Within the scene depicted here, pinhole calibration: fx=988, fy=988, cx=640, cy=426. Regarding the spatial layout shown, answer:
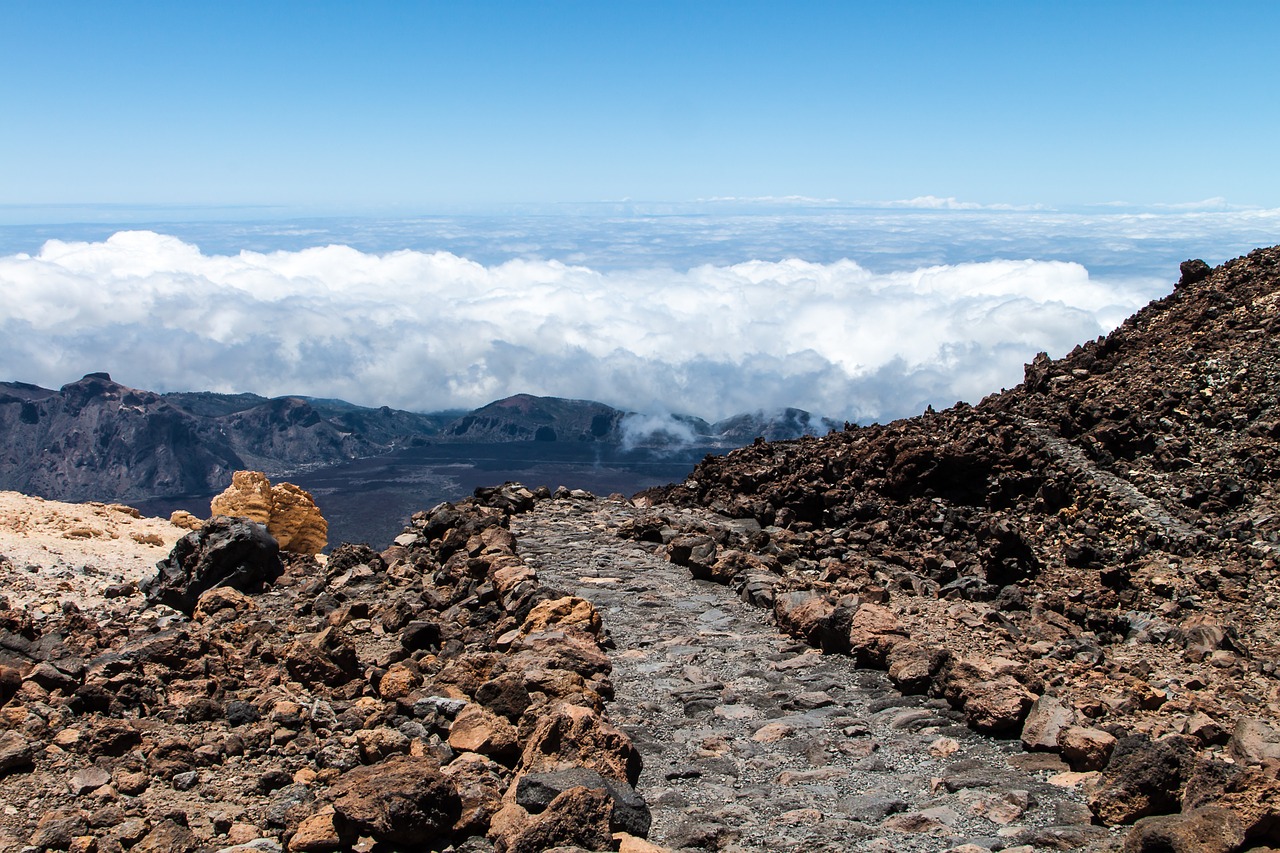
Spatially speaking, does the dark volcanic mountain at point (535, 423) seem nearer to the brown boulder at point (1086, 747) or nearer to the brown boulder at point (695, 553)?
the brown boulder at point (695, 553)

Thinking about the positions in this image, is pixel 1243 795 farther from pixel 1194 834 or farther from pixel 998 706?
pixel 998 706

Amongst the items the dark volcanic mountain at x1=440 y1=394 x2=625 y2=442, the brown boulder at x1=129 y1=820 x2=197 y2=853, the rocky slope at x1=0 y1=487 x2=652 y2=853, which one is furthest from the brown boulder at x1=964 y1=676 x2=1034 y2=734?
the dark volcanic mountain at x1=440 y1=394 x2=625 y2=442

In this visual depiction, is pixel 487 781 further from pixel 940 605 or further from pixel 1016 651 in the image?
pixel 940 605

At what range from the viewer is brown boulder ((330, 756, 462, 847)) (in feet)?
21.8

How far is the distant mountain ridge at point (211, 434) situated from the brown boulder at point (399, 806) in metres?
112

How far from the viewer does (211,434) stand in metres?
140

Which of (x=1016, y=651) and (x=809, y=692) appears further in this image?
(x=1016, y=651)

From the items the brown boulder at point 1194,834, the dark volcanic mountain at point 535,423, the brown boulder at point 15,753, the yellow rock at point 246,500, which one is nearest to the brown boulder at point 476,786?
the brown boulder at point 15,753

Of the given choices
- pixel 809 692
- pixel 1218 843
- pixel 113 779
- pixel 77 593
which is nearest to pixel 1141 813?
pixel 1218 843

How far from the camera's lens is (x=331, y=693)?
10.1m

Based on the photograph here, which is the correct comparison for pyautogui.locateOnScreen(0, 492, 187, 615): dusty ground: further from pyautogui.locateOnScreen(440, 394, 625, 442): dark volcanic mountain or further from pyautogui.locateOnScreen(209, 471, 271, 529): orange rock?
pyautogui.locateOnScreen(440, 394, 625, 442): dark volcanic mountain

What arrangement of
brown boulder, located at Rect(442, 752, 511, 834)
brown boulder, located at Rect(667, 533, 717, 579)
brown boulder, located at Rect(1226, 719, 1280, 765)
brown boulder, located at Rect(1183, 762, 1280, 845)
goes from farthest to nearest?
brown boulder, located at Rect(667, 533, 717, 579) → brown boulder, located at Rect(1226, 719, 1280, 765) → brown boulder, located at Rect(442, 752, 511, 834) → brown boulder, located at Rect(1183, 762, 1280, 845)

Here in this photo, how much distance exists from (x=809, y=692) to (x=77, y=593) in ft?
47.9

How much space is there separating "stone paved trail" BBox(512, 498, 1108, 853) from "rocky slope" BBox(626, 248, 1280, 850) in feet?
1.25
